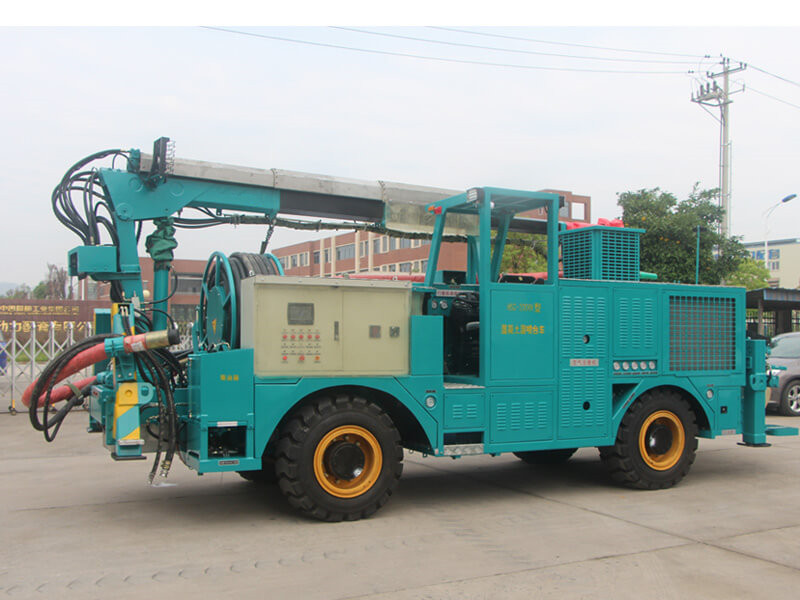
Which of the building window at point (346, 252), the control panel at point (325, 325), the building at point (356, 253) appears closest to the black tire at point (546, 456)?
the control panel at point (325, 325)

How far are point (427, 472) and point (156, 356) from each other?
13.4ft

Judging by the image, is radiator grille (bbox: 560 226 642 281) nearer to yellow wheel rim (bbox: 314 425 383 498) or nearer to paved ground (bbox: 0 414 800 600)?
paved ground (bbox: 0 414 800 600)

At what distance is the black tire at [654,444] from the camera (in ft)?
27.2

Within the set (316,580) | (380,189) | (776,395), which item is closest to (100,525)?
(316,580)

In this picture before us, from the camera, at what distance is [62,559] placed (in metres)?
5.70

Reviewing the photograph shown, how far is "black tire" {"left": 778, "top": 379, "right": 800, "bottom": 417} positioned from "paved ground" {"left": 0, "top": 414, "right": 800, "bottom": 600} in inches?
278

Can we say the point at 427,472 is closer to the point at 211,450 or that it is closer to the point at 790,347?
the point at 211,450

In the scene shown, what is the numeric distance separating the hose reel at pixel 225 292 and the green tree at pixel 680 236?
17.2 m

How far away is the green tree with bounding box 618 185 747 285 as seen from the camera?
23.0 meters

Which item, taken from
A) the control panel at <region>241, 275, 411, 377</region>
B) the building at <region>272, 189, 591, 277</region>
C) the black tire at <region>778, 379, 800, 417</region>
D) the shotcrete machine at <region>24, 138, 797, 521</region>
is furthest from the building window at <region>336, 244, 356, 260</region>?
the control panel at <region>241, 275, 411, 377</region>

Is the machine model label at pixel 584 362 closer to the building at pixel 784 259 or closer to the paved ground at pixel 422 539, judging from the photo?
the paved ground at pixel 422 539

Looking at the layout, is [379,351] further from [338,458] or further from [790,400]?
[790,400]

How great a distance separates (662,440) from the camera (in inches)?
338

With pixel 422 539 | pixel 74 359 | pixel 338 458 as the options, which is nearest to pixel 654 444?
pixel 422 539
